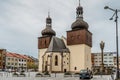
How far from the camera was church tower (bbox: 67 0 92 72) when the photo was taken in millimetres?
71812

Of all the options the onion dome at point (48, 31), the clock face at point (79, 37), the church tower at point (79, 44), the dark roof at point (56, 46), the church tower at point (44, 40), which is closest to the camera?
the church tower at point (79, 44)

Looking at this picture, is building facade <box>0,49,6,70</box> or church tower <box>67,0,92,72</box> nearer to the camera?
church tower <box>67,0,92,72</box>

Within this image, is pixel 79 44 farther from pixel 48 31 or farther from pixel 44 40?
pixel 48 31

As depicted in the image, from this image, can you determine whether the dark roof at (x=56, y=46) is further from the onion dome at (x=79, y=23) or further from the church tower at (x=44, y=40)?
the onion dome at (x=79, y=23)

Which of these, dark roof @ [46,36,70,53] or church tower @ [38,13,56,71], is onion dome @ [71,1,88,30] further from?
church tower @ [38,13,56,71]

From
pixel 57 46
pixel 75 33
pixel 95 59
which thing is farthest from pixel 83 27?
pixel 95 59

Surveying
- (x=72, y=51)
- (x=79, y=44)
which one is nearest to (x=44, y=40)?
(x=72, y=51)

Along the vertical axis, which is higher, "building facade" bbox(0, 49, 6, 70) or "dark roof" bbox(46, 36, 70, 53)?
"dark roof" bbox(46, 36, 70, 53)

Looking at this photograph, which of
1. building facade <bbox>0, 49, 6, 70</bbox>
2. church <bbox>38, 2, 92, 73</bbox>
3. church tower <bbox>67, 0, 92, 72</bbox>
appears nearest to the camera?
church tower <bbox>67, 0, 92, 72</bbox>

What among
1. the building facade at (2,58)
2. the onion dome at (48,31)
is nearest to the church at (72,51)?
the onion dome at (48,31)

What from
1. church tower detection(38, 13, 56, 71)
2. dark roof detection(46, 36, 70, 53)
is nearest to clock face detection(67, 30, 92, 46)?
dark roof detection(46, 36, 70, 53)

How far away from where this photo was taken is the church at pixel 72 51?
Answer: 72375mm

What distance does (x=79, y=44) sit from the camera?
73000 millimetres

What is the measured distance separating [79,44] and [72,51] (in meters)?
3.22
